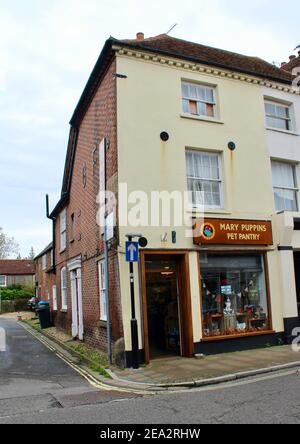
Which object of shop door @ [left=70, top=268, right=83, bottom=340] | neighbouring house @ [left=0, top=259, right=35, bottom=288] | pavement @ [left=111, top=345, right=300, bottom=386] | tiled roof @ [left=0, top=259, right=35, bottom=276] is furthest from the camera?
tiled roof @ [left=0, top=259, right=35, bottom=276]

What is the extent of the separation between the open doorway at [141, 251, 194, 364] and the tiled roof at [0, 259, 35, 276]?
47.3 meters

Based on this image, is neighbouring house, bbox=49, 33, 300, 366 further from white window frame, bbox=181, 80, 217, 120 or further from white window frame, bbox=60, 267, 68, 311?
white window frame, bbox=60, 267, 68, 311

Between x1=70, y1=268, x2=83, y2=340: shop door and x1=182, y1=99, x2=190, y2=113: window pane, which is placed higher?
x1=182, y1=99, x2=190, y2=113: window pane

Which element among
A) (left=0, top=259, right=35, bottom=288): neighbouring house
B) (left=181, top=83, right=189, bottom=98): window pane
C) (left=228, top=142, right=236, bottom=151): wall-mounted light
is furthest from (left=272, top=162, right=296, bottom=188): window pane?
(left=0, top=259, right=35, bottom=288): neighbouring house

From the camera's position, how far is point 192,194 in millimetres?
12836

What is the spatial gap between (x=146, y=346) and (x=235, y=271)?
3.77 metres

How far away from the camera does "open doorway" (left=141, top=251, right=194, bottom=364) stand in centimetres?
1174

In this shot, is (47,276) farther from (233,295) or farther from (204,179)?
(204,179)

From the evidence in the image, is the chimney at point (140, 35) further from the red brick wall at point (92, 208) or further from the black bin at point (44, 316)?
the black bin at point (44, 316)

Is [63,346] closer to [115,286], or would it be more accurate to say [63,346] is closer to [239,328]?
[115,286]

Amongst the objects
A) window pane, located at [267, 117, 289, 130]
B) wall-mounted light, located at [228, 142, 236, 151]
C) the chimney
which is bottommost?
wall-mounted light, located at [228, 142, 236, 151]

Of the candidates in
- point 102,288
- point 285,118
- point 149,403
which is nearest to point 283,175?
point 285,118

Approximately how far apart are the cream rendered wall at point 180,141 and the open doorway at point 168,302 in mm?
276

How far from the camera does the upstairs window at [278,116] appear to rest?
1474cm
